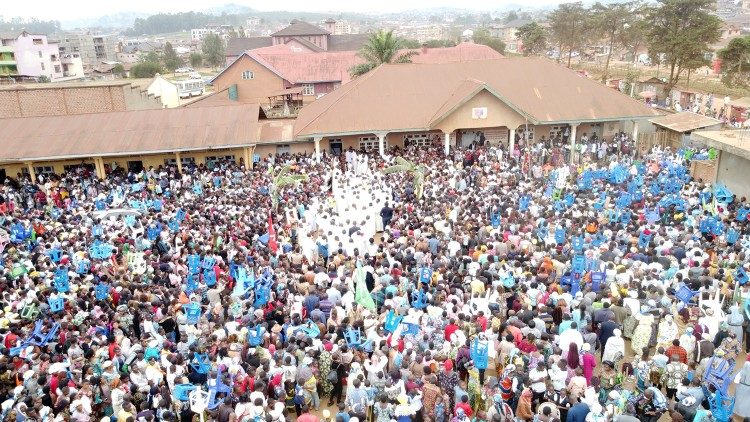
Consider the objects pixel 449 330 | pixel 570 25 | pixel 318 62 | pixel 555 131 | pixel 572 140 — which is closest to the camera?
pixel 449 330

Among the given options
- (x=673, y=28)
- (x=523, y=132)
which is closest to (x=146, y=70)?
(x=673, y=28)

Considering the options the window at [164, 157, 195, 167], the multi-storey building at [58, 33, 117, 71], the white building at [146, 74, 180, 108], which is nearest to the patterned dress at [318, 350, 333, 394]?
the window at [164, 157, 195, 167]

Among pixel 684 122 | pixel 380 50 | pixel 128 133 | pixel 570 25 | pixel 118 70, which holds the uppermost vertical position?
pixel 570 25

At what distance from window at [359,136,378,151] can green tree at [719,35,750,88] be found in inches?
1038

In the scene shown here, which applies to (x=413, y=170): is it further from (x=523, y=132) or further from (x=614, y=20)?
(x=614, y=20)

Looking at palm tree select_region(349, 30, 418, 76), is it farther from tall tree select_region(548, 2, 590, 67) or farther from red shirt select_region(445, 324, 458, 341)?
tall tree select_region(548, 2, 590, 67)

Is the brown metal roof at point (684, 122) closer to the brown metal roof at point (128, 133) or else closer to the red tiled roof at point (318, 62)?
the brown metal roof at point (128, 133)

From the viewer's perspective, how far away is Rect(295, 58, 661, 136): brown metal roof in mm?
25219

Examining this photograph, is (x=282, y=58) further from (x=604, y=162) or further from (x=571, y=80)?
(x=604, y=162)

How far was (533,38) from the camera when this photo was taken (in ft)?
213

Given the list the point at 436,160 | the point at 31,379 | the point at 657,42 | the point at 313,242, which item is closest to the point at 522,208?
the point at 313,242

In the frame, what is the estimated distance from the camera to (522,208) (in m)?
16.6

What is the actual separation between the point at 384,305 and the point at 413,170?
32.9ft

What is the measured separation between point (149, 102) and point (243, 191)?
23541 millimetres
